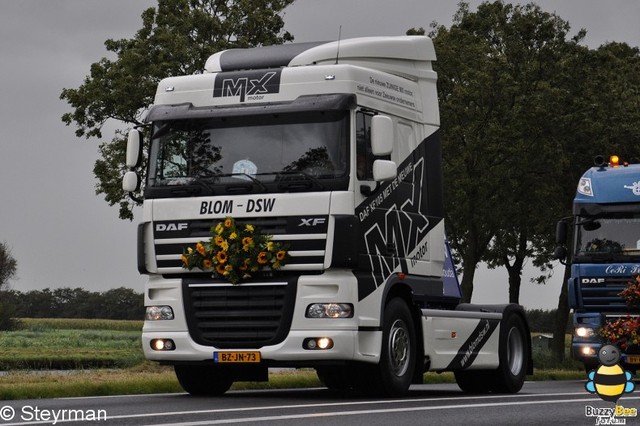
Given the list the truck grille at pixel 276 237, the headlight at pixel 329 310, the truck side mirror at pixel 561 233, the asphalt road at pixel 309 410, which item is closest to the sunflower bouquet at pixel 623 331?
the truck side mirror at pixel 561 233

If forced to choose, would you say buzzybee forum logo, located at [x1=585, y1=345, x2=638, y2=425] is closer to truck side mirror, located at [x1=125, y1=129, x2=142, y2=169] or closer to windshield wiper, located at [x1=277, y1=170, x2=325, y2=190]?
windshield wiper, located at [x1=277, y1=170, x2=325, y2=190]

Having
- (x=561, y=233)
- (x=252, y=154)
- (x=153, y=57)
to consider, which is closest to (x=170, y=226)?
(x=252, y=154)

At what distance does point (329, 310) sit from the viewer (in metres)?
15.4

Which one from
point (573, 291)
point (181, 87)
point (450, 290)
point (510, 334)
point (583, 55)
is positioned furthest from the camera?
point (583, 55)

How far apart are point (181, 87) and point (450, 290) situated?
4.68m

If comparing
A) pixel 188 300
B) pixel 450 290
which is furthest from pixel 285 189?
pixel 450 290

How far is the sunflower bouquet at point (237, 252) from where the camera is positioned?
1543 cm

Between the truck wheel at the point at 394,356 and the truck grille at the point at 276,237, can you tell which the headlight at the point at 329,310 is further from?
the truck wheel at the point at 394,356

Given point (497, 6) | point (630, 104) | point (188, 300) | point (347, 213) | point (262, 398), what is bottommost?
point (262, 398)

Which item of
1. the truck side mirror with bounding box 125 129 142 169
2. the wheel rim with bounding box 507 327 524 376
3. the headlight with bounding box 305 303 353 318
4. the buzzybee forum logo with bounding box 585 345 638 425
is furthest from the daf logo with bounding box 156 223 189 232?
the wheel rim with bounding box 507 327 524 376

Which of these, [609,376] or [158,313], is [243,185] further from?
[609,376]

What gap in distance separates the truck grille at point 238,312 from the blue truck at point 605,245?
9337 mm

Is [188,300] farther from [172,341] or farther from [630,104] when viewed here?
[630,104]

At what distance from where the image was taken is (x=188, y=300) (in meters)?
15.9
